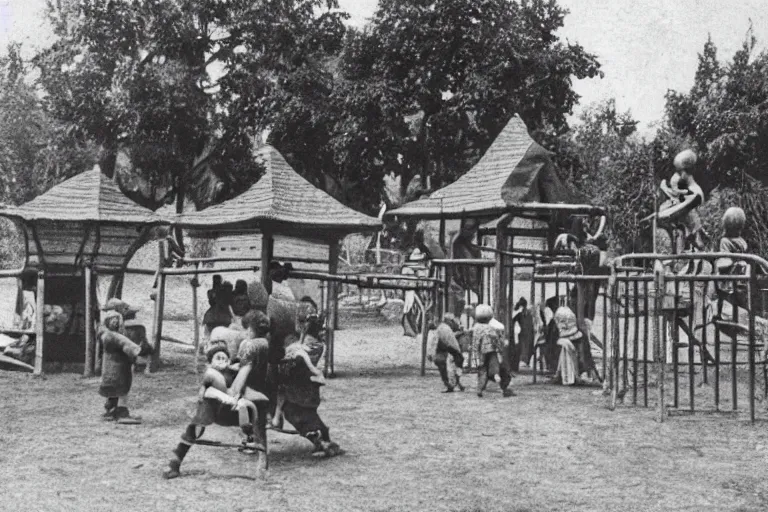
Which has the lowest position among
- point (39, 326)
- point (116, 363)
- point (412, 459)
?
point (412, 459)

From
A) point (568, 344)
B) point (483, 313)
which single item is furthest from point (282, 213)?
point (568, 344)

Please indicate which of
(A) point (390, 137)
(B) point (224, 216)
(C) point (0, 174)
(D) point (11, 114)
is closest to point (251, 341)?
(B) point (224, 216)

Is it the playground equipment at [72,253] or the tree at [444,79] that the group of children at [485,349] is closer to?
the playground equipment at [72,253]

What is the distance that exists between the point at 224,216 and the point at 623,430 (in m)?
7.78

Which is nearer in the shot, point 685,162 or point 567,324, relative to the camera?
point 685,162

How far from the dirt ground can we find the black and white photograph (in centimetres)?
5

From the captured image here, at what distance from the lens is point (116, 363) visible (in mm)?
9891

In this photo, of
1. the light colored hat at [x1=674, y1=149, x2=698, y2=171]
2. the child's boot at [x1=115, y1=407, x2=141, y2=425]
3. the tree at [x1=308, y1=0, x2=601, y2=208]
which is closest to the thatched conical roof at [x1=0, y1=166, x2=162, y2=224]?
the child's boot at [x1=115, y1=407, x2=141, y2=425]

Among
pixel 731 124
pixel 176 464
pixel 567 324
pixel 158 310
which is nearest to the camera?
pixel 176 464

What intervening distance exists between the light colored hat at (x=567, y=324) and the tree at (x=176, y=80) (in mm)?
15773

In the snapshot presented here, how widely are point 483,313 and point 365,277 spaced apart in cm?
433

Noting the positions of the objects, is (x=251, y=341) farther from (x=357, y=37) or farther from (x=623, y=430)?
(x=357, y=37)

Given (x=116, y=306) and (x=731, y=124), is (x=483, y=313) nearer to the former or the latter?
(x=116, y=306)

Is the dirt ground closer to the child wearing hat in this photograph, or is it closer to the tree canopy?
the child wearing hat
